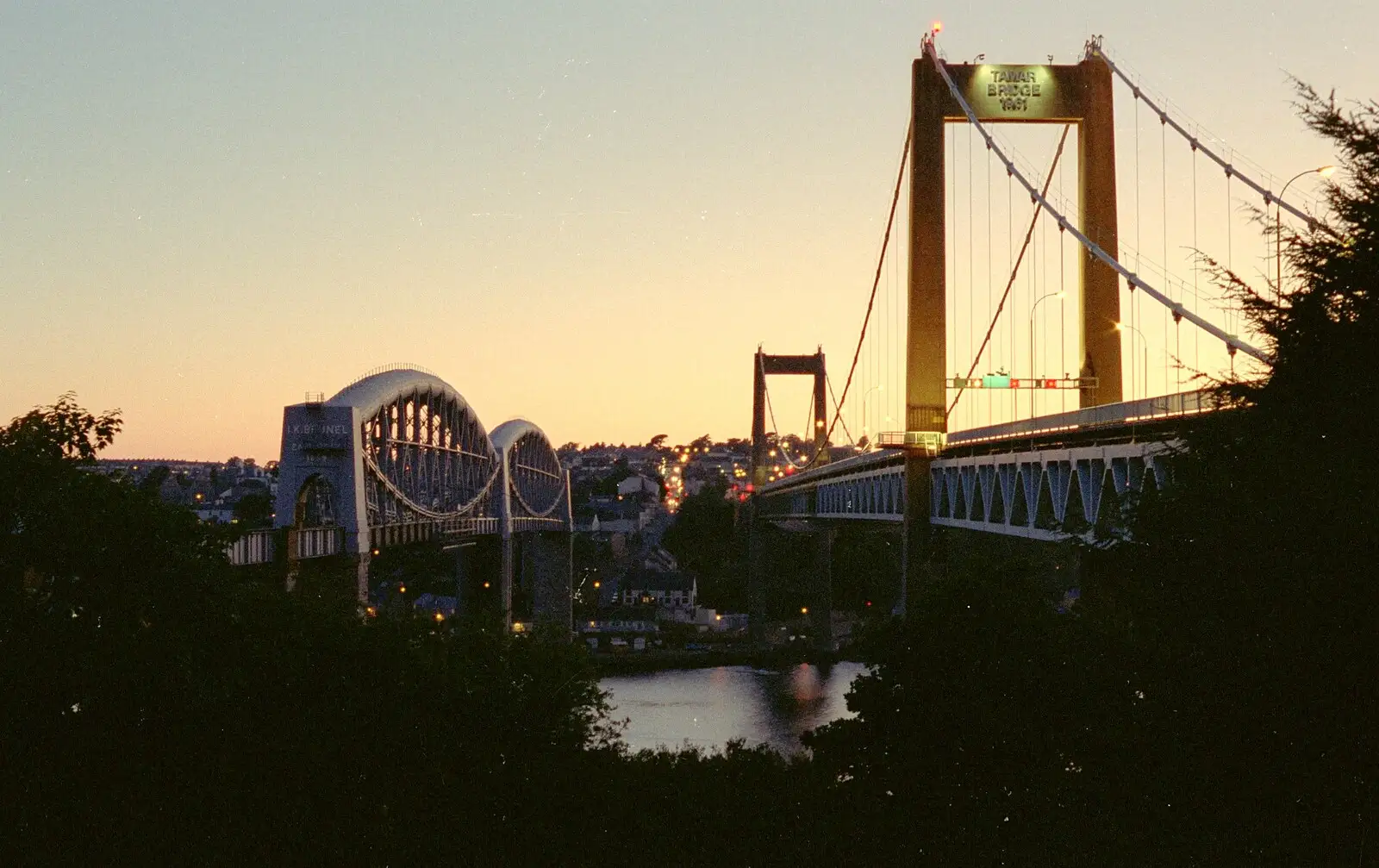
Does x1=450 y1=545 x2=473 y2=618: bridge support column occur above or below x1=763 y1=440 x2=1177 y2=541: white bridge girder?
below

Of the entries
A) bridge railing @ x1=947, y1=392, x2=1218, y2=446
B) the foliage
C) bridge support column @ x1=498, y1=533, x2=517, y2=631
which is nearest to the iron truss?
bridge support column @ x1=498, y1=533, x2=517, y2=631

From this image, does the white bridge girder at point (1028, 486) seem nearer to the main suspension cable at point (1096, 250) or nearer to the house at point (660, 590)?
the main suspension cable at point (1096, 250)

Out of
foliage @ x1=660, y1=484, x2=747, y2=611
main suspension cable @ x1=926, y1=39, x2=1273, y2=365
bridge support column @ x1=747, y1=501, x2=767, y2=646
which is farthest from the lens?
foliage @ x1=660, y1=484, x2=747, y2=611

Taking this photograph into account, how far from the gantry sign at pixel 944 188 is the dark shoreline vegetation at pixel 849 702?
1225 cm

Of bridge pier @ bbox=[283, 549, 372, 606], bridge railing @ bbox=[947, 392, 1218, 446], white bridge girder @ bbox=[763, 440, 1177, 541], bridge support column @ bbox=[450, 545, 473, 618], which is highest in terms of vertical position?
bridge railing @ bbox=[947, 392, 1218, 446]

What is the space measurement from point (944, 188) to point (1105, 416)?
43.5ft

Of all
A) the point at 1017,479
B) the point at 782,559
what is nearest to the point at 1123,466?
the point at 1017,479

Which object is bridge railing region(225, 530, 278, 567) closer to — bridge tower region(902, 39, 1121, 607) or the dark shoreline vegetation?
the dark shoreline vegetation

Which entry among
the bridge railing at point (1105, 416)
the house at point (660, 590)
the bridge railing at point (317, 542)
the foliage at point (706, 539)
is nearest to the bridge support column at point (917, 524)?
the bridge railing at point (1105, 416)

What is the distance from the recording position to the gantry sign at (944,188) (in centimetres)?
3186

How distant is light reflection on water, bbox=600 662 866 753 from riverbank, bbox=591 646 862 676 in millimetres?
880

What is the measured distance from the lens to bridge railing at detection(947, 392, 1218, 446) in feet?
62.7

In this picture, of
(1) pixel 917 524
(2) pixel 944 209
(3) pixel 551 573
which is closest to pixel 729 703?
(1) pixel 917 524

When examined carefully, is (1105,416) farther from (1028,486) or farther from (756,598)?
(756,598)
